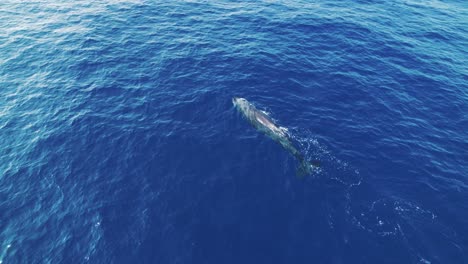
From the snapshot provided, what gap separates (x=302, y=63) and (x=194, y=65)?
80.7 feet

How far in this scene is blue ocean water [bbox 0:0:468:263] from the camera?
43.2 metres

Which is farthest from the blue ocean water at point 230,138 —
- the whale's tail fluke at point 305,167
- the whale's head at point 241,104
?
the whale's head at point 241,104

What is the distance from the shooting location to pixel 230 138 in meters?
56.8

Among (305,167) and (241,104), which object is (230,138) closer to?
(241,104)

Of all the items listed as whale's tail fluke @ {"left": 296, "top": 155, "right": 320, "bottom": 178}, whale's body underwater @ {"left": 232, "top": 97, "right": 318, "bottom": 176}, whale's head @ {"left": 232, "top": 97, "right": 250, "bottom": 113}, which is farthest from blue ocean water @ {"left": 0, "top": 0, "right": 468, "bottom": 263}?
whale's head @ {"left": 232, "top": 97, "right": 250, "bottom": 113}

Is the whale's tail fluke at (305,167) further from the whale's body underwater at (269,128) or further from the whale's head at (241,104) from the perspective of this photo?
the whale's head at (241,104)

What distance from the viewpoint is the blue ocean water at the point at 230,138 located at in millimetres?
43219

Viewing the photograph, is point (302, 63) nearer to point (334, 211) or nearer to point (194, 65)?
point (194, 65)

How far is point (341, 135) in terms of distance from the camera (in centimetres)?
5728

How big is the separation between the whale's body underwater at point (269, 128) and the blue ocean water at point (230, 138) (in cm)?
126

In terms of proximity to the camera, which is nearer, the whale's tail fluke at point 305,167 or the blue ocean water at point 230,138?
the blue ocean water at point 230,138

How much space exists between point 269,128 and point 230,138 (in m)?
7.10

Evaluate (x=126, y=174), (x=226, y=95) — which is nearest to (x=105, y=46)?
(x=226, y=95)

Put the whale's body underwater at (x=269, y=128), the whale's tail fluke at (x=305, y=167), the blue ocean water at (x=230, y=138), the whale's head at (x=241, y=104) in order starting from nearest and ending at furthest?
the blue ocean water at (x=230, y=138) → the whale's tail fluke at (x=305, y=167) → the whale's body underwater at (x=269, y=128) → the whale's head at (x=241, y=104)
